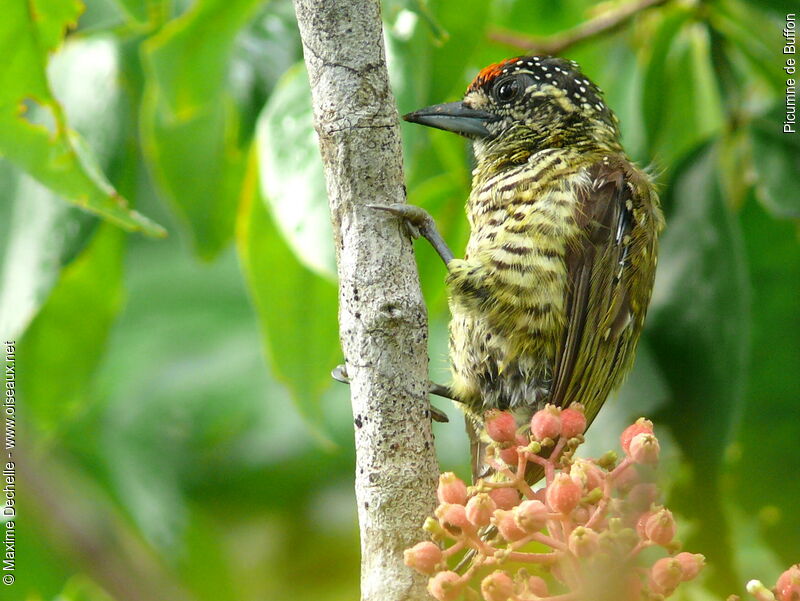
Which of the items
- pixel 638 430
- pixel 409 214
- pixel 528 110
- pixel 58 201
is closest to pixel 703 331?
pixel 528 110

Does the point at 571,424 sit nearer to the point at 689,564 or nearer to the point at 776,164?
the point at 689,564

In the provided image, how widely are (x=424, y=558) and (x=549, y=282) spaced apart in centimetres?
113

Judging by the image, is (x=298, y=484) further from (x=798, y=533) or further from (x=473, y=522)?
(x=473, y=522)

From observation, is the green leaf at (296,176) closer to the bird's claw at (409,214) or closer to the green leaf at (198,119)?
the green leaf at (198,119)

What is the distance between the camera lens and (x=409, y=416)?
1595 millimetres

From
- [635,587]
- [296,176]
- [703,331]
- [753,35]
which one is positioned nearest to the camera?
[635,587]

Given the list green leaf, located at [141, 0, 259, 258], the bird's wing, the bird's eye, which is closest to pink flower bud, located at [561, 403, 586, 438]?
→ the bird's wing

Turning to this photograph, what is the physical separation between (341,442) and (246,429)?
2.55 ft

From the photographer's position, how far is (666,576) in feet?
4.81

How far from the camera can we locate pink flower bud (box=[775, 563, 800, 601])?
1461 mm

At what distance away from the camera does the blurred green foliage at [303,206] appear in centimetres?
232

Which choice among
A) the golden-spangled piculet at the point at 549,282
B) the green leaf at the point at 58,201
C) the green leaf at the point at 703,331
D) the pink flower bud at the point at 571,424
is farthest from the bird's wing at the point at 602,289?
the green leaf at the point at 58,201

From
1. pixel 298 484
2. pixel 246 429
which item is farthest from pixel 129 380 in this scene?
pixel 298 484

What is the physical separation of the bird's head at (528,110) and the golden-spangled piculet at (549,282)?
11 cm
